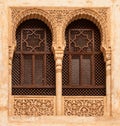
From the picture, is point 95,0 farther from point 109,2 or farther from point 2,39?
→ point 2,39

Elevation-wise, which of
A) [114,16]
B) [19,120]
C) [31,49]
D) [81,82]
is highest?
[114,16]

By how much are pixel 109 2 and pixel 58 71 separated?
1.59 metres

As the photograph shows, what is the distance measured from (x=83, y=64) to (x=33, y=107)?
49.4 inches

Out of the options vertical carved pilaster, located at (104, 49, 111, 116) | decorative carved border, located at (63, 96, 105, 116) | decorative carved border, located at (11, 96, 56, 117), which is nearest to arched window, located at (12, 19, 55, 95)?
decorative carved border, located at (11, 96, 56, 117)

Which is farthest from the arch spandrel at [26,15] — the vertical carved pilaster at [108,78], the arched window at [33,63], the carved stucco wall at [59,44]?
the vertical carved pilaster at [108,78]

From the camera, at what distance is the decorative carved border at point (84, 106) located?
8891mm

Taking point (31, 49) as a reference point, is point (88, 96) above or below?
below

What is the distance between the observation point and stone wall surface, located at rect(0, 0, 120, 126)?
28.5ft

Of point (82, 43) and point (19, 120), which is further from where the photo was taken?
point (82, 43)

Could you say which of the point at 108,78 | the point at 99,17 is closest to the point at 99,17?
the point at 99,17

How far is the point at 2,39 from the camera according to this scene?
887cm

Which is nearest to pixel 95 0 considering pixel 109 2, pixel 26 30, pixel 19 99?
pixel 109 2

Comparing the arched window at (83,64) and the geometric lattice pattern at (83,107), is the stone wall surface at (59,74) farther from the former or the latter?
the arched window at (83,64)

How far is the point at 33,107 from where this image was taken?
8867mm
